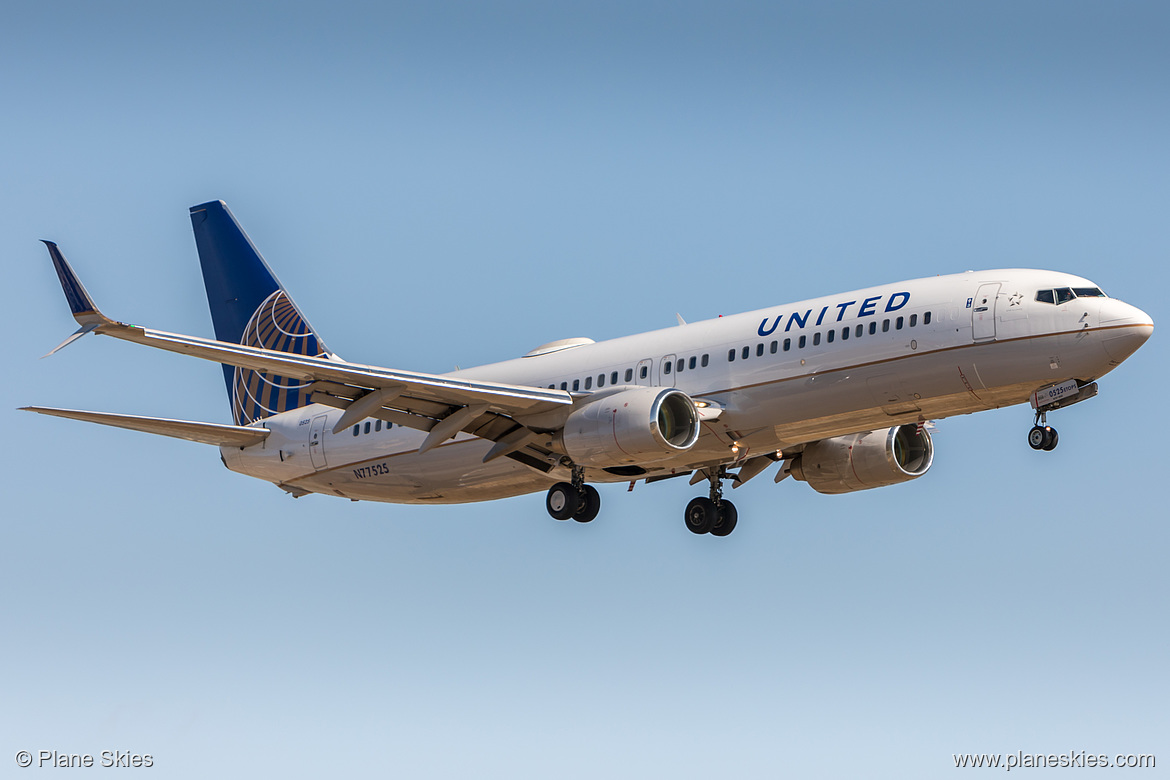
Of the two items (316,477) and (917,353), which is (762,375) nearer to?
(917,353)

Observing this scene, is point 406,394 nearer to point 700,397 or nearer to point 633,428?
point 633,428

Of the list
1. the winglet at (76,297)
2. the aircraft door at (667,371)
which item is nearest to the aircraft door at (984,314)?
the aircraft door at (667,371)

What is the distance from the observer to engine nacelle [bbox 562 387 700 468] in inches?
1378

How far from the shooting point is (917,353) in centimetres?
3400

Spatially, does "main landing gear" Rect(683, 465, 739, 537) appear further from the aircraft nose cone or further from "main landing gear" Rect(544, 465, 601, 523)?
the aircraft nose cone

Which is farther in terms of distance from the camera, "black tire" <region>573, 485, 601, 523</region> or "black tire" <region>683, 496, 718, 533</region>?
"black tire" <region>683, 496, 718, 533</region>

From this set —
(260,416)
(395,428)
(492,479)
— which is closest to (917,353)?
(492,479)

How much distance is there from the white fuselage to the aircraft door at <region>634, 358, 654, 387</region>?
27mm

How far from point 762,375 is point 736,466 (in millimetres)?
6632

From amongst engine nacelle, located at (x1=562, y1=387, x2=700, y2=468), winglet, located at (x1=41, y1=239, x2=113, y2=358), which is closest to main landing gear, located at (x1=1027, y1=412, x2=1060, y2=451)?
engine nacelle, located at (x1=562, y1=387, x2=700, y2=468)

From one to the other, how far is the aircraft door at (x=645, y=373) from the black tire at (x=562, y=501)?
3374 mm

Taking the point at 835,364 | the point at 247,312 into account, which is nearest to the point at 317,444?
the point at 247,312

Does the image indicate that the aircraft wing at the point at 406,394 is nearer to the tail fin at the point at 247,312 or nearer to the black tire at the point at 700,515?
the black tire at the point at 700,515

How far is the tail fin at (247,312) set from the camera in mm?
47500
